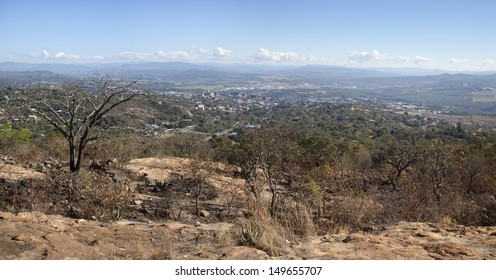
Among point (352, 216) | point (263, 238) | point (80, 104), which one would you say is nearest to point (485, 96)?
point (80, 104)

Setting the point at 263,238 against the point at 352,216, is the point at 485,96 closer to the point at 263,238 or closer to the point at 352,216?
the point at 352,216

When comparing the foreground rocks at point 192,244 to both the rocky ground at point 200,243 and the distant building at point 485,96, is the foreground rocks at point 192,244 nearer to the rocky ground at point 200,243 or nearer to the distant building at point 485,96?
the rocky ground at point 200,243

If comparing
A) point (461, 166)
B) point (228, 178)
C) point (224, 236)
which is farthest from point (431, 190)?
point (224, 236)

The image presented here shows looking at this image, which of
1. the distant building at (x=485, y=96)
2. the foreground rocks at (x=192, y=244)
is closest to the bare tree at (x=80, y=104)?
the foreground rocks at (x=192, y=244)

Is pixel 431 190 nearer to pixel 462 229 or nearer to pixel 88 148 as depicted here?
pixel 462 229

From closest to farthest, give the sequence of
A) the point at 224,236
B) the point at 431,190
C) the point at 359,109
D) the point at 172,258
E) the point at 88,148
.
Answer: the point at 172,258
the point at 224,236
the point at 431,190
the point at 88,148
the point at 359,109

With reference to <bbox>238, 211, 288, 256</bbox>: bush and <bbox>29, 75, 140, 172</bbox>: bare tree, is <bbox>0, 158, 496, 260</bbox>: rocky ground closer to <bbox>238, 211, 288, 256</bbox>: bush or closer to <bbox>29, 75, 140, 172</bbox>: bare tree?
<bbox>238, 211, 288, 256</bbox>: bush

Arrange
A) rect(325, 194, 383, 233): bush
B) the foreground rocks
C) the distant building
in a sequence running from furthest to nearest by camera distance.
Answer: the distant building < rect(325, 194, 383, 233): bush < the foreground rocks

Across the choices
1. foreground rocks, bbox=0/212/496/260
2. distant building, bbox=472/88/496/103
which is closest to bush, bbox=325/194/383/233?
foreground rocks, bbox=0/212/496/260
